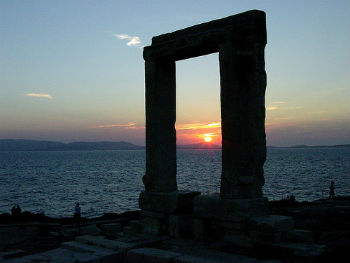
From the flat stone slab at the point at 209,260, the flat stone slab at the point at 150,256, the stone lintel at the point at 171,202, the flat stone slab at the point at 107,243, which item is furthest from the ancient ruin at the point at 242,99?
the flat stone slab at the point at 107,243

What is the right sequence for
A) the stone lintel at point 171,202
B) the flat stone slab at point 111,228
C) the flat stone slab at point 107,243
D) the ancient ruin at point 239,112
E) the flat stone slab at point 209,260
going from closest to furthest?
the flat stone slab at point 209,260 < the flat stone slab at point 107,243 < the ancient ruin at point 239,112 < the stone lintel at point 171,202 < the flat stone slab at point 111,228

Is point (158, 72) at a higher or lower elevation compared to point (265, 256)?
higher

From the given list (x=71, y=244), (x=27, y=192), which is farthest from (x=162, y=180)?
(x=27, y=192)

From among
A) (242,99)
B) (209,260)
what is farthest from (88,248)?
(242,99)

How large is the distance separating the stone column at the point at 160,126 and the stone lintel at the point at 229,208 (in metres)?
1.57

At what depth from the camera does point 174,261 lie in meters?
8.09

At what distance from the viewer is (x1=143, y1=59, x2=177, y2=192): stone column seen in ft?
38.1

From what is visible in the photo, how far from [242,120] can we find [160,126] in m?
2.69

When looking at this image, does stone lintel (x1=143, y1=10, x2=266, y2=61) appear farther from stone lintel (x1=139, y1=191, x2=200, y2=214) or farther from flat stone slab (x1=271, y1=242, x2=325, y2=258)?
flat stone slab (x1=271, y1=242, x2=325, y2=258)

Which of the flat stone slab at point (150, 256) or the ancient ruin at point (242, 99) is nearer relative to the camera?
the flat stone slab at point (150, 256)

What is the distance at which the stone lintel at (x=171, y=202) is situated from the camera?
11.0 meters

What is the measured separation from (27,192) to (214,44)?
1780 inches

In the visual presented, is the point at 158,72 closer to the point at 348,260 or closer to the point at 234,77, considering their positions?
the point at 234,77

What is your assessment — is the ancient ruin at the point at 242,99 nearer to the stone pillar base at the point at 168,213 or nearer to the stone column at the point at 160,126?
the stone pillar base at the point at 168,213
